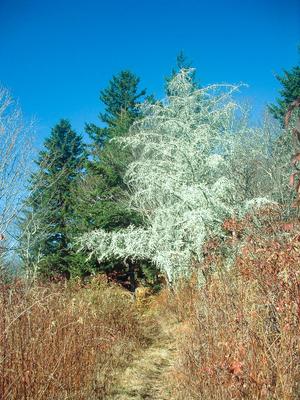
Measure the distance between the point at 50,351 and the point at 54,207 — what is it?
1588 centimetres

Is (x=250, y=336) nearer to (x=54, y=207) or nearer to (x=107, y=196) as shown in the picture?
(x=107, y=196)

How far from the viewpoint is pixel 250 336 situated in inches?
122

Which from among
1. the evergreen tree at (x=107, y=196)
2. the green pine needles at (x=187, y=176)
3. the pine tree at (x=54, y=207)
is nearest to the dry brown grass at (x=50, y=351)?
the green pine needles at (x=187, y=176)

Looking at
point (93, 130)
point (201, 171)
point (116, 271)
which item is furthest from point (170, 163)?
point (93, 130)

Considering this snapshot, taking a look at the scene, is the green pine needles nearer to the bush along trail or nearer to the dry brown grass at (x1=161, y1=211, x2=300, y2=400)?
the bush along trail

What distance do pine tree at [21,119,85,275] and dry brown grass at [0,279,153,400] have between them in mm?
11172

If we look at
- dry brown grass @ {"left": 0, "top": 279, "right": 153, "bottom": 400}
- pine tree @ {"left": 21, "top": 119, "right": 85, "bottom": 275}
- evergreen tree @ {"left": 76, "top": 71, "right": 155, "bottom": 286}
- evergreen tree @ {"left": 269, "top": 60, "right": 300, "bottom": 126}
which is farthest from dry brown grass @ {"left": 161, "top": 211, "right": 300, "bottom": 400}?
evergreen tree @ {"left": 269, "top": 60, "right": 300, "bottom": 126}

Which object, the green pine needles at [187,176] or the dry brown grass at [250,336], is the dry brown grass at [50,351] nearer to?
the dry brown grass at [250,336]

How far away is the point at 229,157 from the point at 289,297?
7611mm

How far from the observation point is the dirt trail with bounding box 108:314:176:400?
4.60m

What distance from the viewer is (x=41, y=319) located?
13.6 ft

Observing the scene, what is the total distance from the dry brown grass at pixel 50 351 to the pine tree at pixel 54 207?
11.2m

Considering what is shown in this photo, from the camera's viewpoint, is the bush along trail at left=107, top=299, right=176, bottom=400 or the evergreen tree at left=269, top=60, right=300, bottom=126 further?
the evergreen tree at left=269, top=60, right=300, bottom=126

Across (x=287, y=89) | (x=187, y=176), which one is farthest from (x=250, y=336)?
(x=287, y=89)
